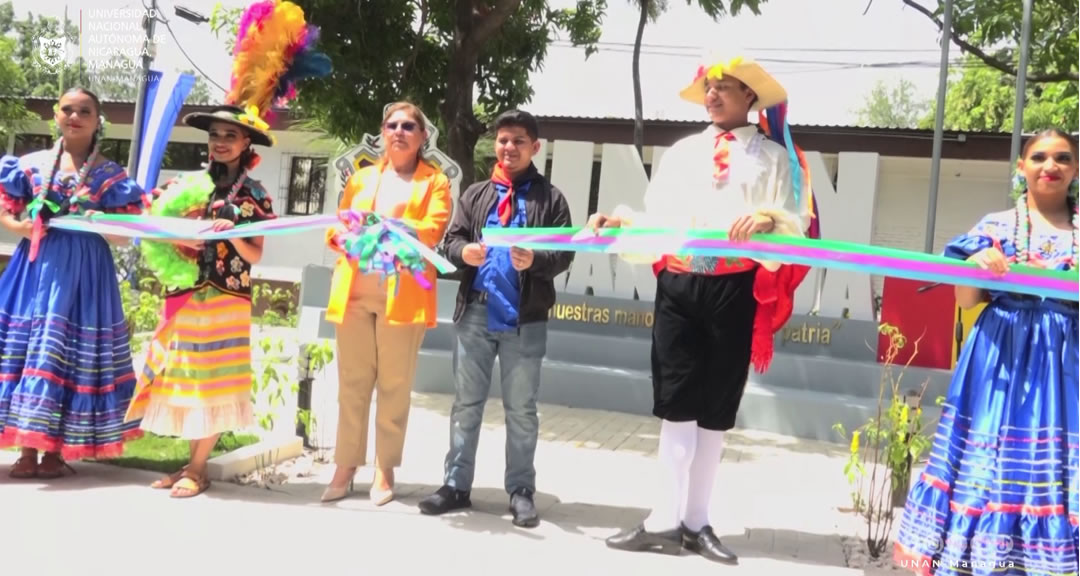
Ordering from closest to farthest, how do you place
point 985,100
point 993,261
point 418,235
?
point 993,261, point 418,235, point 985,100

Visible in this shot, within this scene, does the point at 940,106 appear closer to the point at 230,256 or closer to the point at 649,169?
the point at 649,169

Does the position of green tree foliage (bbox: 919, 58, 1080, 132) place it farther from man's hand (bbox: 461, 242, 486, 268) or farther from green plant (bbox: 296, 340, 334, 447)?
man's hand (bbox: 461, 242, 486, 268)

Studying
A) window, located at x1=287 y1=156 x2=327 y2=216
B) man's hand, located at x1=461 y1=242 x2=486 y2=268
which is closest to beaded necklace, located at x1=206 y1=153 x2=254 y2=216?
man's hand, located at x1=461 y1=242 x2=486 y2=268

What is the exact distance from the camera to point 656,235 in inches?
139

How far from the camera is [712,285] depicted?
3.58 m

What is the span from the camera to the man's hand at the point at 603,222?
144 inches

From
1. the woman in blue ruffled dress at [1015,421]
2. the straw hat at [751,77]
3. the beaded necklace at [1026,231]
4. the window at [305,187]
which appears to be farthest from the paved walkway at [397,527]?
the window at [305,187]

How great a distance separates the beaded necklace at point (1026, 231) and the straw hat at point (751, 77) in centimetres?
99

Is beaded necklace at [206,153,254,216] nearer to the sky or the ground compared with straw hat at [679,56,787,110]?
nearer to the ground

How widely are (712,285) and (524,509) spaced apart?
1.37m

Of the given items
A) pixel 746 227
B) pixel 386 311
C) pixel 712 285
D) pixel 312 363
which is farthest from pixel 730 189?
pixel 312 363

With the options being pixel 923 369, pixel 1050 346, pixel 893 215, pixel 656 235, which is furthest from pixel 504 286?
pixel 893 215

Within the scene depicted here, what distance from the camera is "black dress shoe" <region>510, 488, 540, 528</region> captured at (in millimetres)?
4016

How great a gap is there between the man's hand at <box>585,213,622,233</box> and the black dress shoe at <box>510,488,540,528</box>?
134 centimetres
